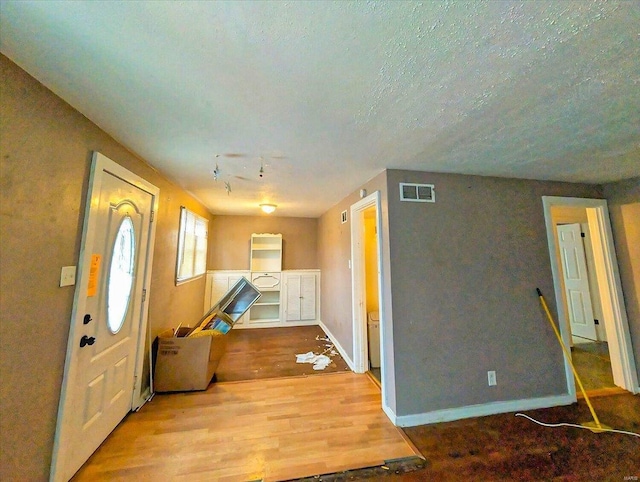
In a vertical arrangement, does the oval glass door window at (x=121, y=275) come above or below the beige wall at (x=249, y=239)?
below

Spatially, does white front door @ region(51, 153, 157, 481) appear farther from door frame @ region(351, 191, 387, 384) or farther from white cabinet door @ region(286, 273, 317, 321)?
white cabinet door @ region(286, 273, 317, 321)

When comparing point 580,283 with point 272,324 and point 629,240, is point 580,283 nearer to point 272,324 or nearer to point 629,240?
point 629,240

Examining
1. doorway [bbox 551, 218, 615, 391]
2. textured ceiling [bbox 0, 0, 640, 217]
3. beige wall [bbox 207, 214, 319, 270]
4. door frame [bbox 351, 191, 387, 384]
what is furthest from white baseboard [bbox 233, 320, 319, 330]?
doorway [bbox 551, 218, 615, 391]

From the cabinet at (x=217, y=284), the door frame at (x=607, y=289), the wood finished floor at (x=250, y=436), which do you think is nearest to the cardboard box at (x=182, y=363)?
the wood finished floor at (x=250, y=436)

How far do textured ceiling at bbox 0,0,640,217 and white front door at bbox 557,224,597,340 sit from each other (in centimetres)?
296

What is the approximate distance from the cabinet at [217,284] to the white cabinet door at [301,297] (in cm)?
103

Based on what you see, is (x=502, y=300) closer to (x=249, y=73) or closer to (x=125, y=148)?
(x=249, y=73)

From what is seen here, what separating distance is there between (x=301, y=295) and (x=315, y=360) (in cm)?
202

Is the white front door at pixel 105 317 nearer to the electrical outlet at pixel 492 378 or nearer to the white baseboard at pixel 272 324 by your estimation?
the white baseboard at pixel 272 324

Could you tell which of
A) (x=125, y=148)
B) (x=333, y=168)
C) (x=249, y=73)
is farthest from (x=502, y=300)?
(x=125, y=148)

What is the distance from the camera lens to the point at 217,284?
512cm

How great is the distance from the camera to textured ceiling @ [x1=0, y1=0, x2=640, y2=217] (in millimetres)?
910

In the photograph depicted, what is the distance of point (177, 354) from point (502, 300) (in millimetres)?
3536

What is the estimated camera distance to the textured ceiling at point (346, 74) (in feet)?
2.99
